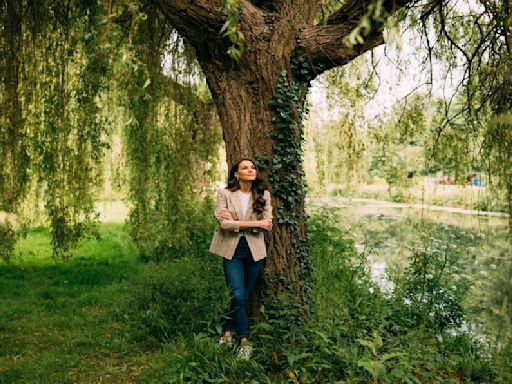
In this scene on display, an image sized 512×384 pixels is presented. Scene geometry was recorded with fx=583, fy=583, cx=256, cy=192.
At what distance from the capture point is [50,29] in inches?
244

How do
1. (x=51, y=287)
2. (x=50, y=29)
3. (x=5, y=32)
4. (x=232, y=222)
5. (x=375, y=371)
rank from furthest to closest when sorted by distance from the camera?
1. (x=51, y=287)
2. (x=50, y=29)
3. (x=5, y=32)
4. (x=232, y=222)
5. (x=375, y=371)

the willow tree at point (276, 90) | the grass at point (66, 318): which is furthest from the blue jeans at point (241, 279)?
the grass at point (66, 318)

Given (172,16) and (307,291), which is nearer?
(172,16)

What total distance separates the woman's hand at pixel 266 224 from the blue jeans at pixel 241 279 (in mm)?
205

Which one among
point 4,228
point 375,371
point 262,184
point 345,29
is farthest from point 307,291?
point 4,228

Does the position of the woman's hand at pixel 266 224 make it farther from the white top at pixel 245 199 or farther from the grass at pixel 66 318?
the grass at pixel 66 318

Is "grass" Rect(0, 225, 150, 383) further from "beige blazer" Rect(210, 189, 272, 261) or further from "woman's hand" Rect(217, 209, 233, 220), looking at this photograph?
"woman's hand" Rect(217, 209, 233, 220)

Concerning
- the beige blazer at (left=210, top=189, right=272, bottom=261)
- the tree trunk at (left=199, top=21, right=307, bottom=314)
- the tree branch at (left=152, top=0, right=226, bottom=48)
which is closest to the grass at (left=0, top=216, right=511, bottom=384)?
the tree trunk at (left=199, top=21, right=307, bottom=314)

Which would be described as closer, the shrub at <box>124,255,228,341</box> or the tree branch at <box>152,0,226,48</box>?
the tree branch at <box>152,0,226,48</box>

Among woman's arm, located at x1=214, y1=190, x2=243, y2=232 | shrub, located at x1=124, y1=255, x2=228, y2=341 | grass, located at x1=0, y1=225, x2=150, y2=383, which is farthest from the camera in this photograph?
shrub, located at x1=124, y1=255, x2=228, y2=341

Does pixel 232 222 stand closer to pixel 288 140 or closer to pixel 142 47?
pixel 288 140

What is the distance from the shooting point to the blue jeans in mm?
4203

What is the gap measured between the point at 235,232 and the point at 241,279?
1.14ft

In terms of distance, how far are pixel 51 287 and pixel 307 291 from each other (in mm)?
3953
